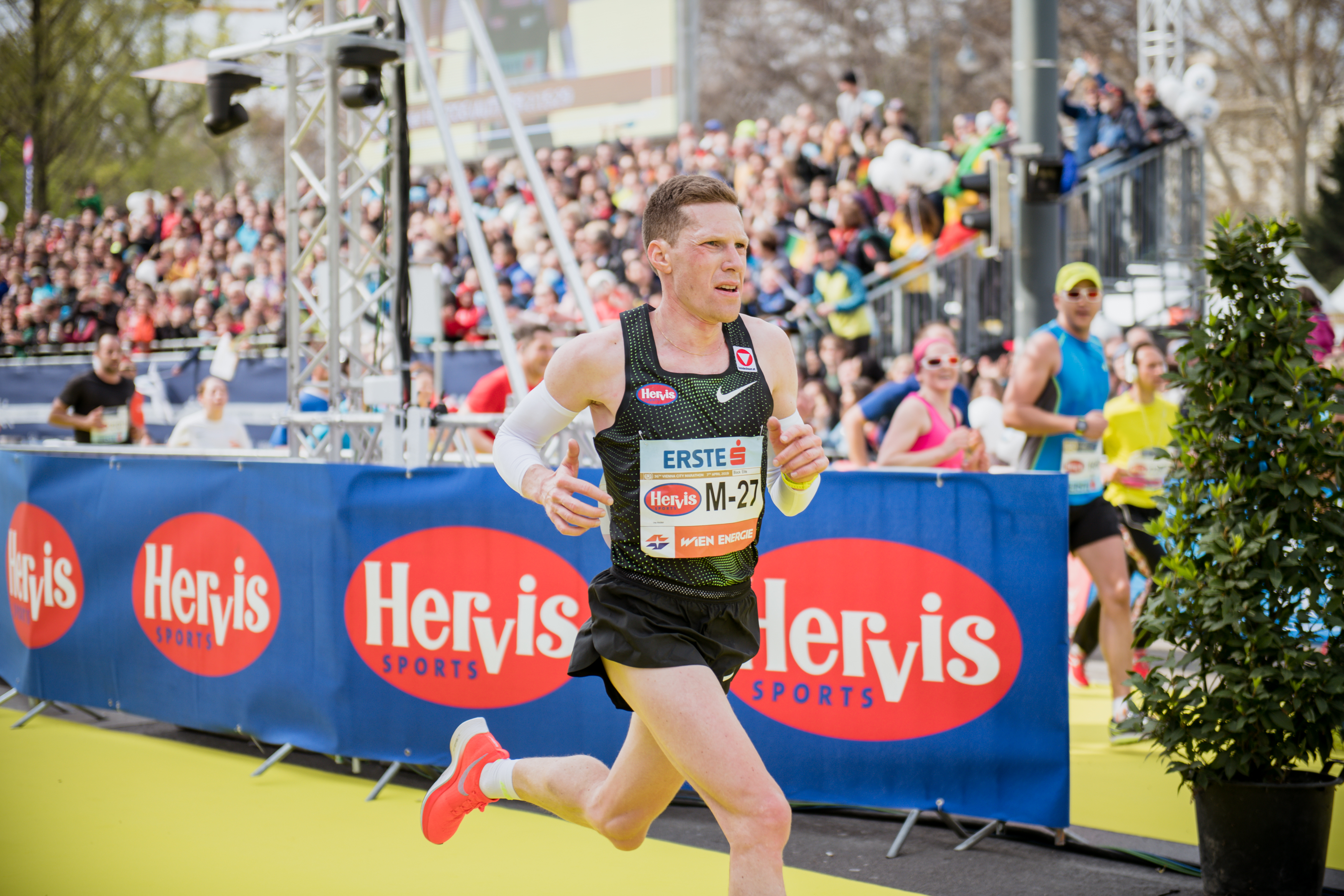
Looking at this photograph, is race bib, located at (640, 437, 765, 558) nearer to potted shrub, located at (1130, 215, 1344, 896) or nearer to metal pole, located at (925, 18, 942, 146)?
potted shrub, located at (1130, 215, 1344, 896)

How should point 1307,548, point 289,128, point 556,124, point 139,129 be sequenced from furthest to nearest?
point 139,129, point 556,124, point 289,128, point 1307,548

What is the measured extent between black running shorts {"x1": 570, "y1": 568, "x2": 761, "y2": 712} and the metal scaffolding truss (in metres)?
15.8

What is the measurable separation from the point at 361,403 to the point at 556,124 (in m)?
18.1

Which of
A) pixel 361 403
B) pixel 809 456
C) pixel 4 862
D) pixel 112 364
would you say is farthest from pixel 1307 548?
pixel 112 364

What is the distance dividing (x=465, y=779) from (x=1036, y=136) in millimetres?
6778

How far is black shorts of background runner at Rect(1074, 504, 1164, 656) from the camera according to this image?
269 inches

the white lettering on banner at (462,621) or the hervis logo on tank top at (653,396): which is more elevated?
the hervis logo on tank top at (653,396)

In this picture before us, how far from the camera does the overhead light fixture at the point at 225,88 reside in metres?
8.59

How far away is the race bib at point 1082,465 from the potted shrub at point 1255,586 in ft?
5.37

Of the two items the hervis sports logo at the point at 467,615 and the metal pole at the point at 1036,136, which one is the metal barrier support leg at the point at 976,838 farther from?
the metal pole at the point at 1036,136

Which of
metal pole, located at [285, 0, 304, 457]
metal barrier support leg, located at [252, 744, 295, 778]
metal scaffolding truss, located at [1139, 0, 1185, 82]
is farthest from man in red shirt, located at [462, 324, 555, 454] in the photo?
metal scaffolding truss, located at [1139, 0, 1185, 82]

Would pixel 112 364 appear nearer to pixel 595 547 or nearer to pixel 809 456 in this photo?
pixel 595 547

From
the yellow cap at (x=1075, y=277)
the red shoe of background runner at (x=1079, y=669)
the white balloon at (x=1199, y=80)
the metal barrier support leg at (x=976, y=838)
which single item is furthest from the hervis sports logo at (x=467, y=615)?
the white balloon at (x=1199, y=80)

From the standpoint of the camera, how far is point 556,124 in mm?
25531
